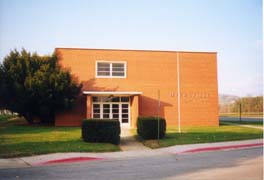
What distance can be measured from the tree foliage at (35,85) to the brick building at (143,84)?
4.56 feet

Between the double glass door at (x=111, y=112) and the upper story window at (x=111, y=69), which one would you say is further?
the upper story window at (x=111, y=69)

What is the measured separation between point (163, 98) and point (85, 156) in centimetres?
1714

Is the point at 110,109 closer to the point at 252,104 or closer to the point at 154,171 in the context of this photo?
the point at 154,171

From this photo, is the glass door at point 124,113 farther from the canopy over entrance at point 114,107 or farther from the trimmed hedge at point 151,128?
the trimmed hedge at point 151,128

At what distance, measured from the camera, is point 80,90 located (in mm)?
28125

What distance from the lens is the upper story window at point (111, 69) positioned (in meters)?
28.9

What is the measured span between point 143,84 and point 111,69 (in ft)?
9.80

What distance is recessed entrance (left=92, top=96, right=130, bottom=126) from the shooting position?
93.6 ft

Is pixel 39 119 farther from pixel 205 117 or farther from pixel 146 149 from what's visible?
pixel 146 149

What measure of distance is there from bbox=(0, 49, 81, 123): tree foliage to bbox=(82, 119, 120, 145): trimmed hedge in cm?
1053

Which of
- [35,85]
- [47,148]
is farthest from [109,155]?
[35,85]

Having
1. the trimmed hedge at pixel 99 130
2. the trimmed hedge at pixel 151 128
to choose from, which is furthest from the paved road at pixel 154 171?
the trimmed hedge at pixel 151 128

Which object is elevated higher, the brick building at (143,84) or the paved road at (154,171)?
the brick building at (143,84)

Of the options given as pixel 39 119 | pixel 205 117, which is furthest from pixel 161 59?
pixel 39 119
